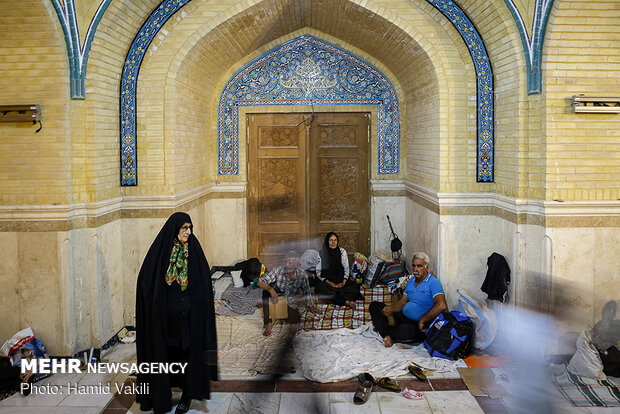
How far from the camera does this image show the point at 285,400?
427cm

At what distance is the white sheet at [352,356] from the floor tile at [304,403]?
255 mm

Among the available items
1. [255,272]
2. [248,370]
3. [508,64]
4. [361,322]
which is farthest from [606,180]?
[255,272]

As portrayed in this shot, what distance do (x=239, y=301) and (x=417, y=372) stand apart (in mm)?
2688

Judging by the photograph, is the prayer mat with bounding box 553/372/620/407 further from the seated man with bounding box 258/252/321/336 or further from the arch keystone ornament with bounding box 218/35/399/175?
the arch keystone ornament with bounding box 218/35/399/175

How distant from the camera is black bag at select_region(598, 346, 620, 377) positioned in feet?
15.0

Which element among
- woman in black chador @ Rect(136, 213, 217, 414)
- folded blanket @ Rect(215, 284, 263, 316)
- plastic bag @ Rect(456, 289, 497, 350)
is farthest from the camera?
folded blanket @ Rect(215, 284, 263, 316)

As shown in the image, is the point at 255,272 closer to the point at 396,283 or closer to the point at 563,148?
the point at 396,283

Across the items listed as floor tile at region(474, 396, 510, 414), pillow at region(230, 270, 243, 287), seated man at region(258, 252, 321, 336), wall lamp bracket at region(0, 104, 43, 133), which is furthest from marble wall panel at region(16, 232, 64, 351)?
floor tile at region(474, 396, 510, 414)

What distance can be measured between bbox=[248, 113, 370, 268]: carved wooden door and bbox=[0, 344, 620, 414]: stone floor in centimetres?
340

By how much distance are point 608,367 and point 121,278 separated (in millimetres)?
4360

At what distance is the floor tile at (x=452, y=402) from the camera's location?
13.5 ft

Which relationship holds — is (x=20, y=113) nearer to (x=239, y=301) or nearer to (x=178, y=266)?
(x=178, y=266)

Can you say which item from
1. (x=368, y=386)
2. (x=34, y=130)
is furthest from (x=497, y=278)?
(x=34, y=130)

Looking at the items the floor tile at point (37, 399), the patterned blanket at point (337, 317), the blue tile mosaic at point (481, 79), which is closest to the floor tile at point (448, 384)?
the patterned blanket at point (337, 317)
